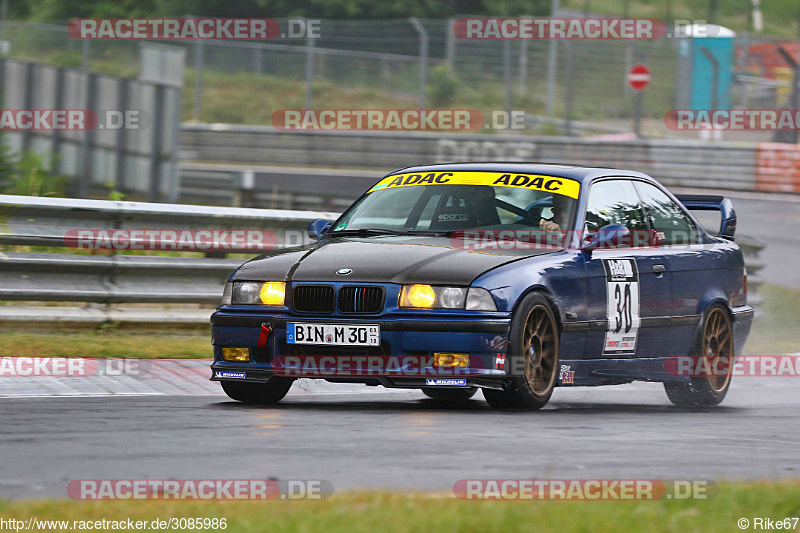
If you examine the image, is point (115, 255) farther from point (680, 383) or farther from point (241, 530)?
point (241, 530)

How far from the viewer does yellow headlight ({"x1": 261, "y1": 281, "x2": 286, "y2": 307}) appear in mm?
7695

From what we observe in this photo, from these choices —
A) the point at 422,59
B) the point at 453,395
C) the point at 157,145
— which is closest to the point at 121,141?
the point at 157,145

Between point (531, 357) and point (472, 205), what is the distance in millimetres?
1228

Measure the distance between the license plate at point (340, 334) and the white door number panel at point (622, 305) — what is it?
64.7 inches

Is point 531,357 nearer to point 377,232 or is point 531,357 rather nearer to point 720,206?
point 377,232

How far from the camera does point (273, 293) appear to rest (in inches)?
304

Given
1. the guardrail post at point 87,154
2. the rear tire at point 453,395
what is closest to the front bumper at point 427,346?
the rear tire at point 453,395

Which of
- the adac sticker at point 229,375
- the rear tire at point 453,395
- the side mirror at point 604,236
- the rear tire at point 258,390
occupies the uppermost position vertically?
the side mirror at point 604,236

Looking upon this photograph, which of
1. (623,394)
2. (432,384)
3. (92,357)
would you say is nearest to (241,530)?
(432,384)

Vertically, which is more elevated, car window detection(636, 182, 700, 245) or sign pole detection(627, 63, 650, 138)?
sign pole detection(627, 63, 650, 138)

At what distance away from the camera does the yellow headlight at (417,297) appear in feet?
24.3

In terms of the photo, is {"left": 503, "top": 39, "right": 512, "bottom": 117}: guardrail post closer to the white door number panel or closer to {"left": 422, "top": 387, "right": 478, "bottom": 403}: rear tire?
{"left": 422, "top": 387, "right": 478, "bottom": 403}: rear tire

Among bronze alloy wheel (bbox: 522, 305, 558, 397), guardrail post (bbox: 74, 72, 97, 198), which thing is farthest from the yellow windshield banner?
guardrail post (bbox: 74, 72, 97, 198)

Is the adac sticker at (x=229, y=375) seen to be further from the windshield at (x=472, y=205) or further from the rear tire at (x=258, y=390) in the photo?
the windshield at (x=472, y=205)
